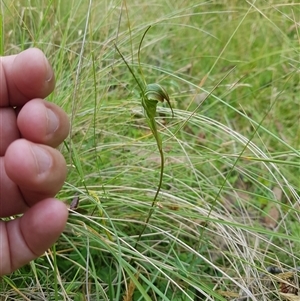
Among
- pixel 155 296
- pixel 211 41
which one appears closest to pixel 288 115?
pixel 211 41

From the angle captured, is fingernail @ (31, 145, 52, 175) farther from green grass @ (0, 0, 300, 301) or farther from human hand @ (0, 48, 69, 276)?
green grass @ (0, 0, 300, 301)

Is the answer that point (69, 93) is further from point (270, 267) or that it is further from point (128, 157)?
point (270, 267)

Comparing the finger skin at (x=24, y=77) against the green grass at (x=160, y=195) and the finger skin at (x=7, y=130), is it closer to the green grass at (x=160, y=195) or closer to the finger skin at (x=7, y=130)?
the finger skin at (x=7, y=130)

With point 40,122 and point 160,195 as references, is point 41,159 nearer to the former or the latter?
point 40,122

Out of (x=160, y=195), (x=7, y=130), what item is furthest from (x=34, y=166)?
(x=160, y=195)

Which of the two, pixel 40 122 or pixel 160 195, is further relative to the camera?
pixel 160 195

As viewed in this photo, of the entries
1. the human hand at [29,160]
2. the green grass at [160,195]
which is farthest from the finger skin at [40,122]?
the green grass at [160,195]
